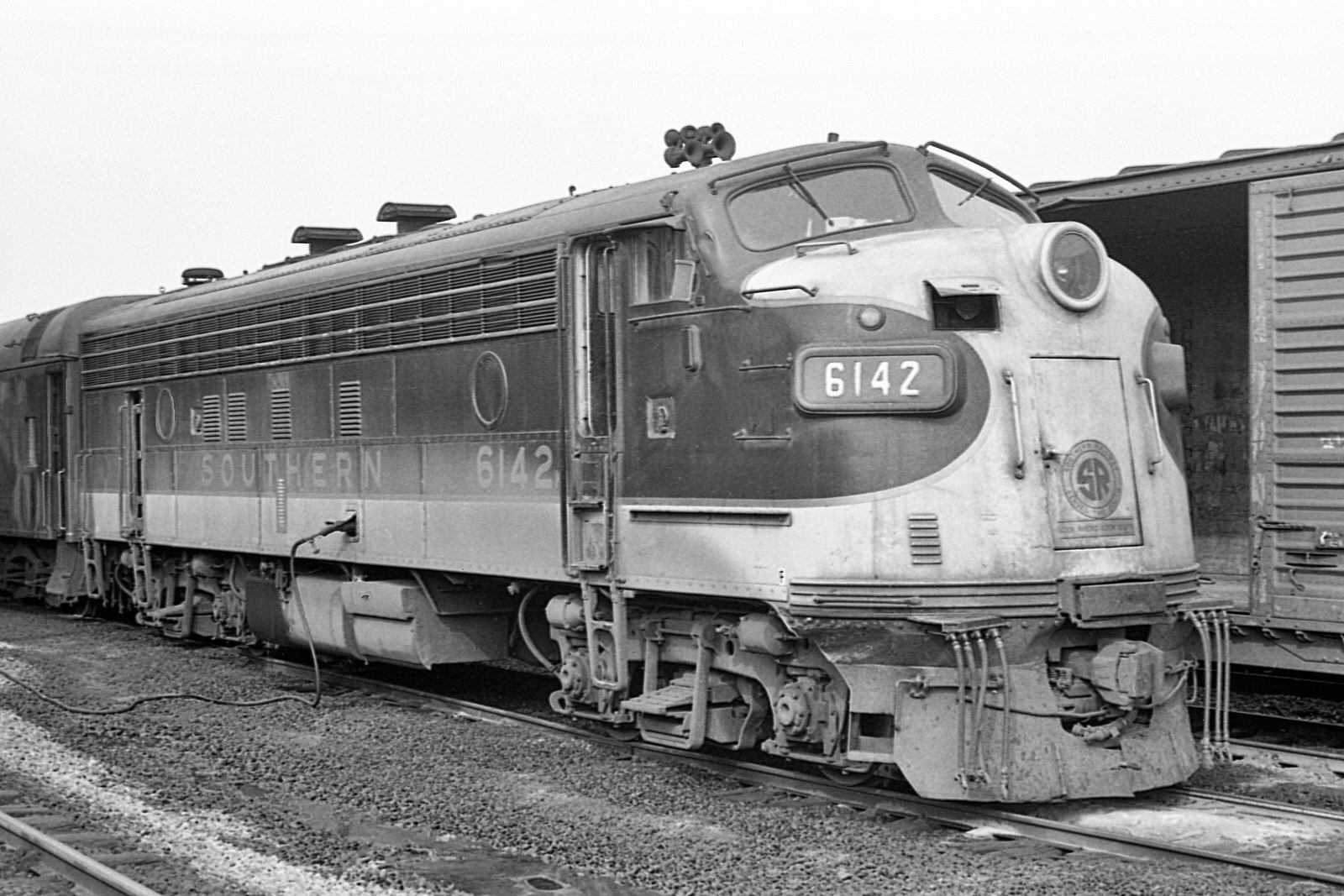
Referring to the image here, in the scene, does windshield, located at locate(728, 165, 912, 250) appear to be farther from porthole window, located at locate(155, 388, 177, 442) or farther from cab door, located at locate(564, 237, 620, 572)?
porthole window, located at locate(155, 388, 177, 442)

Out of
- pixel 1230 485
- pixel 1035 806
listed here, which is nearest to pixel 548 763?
pixel 1035 806

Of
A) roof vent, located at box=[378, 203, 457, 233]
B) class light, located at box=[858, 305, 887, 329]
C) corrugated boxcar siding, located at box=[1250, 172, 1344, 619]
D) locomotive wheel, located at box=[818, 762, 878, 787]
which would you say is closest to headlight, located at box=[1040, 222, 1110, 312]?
class light, located at box=[858, 305, 887, 329]

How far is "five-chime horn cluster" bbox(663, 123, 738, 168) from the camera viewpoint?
9805 mm

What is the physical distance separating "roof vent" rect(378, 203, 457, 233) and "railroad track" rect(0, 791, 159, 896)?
278 inches

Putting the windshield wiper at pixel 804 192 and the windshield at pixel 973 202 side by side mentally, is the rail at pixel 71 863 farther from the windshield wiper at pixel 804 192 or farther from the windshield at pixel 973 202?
the windshield at pixel 973 202

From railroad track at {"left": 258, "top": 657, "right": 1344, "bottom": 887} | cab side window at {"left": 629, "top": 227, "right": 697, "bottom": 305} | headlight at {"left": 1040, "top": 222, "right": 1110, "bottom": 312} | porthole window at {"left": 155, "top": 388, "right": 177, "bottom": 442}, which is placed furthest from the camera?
porthole window at {"left": 155, "top": 388, "right": 177, "bottom": 442}

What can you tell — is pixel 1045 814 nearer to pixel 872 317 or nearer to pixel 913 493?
pixel 913 493

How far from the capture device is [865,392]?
789 cm

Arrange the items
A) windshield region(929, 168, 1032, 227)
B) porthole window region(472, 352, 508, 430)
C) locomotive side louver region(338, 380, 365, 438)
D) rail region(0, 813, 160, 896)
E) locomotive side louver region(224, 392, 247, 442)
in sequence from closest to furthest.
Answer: rail region(0, 813, 160, 896)
windshield region(929, 168, 1032, 227)
porthole window region(472, 352, 508, 430)
locomotive side louver region(338, 380, 365, 438)
locomotive side louver region(224, 392, 247, 442)

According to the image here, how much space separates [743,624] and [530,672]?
5.72 meters

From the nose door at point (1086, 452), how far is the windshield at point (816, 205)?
144 cm

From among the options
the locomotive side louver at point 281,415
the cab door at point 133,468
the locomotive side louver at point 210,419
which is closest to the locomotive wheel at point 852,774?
the locomotive side louver at point 281,415

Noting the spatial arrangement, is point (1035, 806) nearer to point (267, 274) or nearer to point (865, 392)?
point (865, 392)

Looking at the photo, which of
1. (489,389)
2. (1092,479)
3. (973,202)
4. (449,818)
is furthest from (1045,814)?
(489,389)
